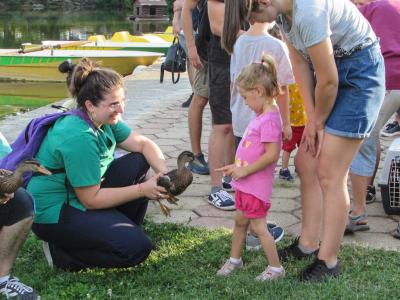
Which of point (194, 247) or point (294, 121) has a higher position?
point (294, 121)

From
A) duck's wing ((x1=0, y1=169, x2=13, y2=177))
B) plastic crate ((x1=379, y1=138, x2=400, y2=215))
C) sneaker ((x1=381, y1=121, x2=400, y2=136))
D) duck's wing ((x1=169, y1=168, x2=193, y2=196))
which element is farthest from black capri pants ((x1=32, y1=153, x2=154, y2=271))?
sneaker ((x1=381, y1=121, x2=400, y2=136))

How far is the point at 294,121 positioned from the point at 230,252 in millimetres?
1167

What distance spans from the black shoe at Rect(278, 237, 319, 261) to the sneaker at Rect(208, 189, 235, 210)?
3.04 feet

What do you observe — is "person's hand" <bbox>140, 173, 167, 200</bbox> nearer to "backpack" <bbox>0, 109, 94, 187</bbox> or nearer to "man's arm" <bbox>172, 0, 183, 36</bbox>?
"backpack" <bbox>0, 109, 94, 187</bbox>

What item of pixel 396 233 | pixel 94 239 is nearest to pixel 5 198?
pixel 94 239

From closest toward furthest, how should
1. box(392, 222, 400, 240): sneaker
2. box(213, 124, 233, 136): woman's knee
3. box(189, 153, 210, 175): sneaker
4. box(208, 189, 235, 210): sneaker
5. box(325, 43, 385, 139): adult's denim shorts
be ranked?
box(325, 43, 385, 139): adult's denim shorts < box(392, 222, 400, 240): sneaker < box(208, 189, 235, 210): sneaker < box(213, 124, 233, 136): woman's knee < box(189, 153, 210, 175): sneaker

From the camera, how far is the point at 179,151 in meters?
6.38

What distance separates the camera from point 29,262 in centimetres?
387

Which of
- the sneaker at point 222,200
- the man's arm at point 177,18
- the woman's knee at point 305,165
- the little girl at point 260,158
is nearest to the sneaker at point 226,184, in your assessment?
the sneaker at point 222,200

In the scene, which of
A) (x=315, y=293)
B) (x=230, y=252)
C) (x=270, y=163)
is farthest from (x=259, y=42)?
(x=315, y=293)

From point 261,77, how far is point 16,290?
1.62m

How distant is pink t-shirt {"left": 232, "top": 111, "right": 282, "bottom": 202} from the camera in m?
3.46

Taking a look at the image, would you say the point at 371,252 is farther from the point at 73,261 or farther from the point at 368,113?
the point at 73,261

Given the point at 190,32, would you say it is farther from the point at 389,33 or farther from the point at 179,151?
the point at 389,33
